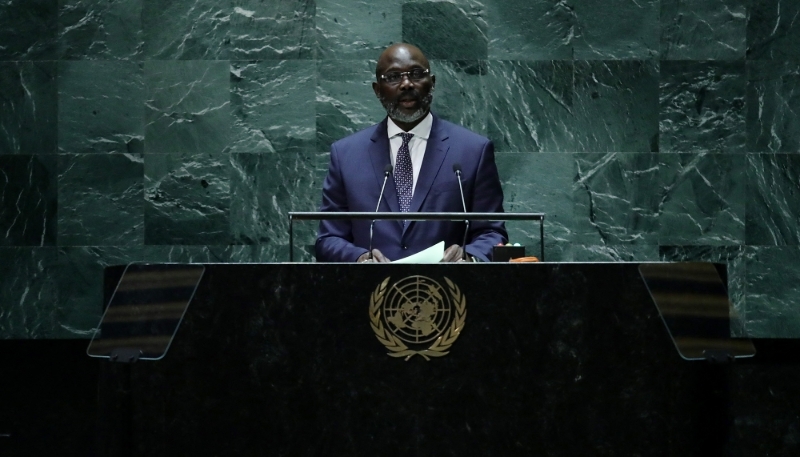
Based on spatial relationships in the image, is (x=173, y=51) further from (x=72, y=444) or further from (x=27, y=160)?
(x=72, y=444)

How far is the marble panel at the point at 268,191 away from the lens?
527 centimetres


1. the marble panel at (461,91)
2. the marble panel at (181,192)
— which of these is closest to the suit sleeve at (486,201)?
the marble panel at (461,91)


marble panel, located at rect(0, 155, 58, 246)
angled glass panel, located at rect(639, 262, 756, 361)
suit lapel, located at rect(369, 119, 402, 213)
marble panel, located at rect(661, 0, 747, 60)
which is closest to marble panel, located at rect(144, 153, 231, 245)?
marble panel, located at rect(0, 155, 58, 246)

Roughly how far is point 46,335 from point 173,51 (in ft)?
5.91

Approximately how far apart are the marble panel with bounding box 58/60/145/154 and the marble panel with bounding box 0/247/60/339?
64 centimetres

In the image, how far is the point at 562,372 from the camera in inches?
93.3

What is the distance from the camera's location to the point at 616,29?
529cm

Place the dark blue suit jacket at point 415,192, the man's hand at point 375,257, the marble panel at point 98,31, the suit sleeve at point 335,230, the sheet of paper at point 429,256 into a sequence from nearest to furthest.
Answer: the sheet of paper at point 429,256 < the man's hand at point 375,257 < the suit sleeve at point 335,230 < the dark blue suit jacket at point 415,192 < the marble panel at point 98,31

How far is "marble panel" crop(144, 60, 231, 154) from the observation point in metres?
5.26

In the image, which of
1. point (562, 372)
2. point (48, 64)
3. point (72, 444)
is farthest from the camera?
point (48, 64)

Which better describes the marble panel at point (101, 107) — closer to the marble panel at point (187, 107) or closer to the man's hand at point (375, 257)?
the marble panel at point (187, 107)

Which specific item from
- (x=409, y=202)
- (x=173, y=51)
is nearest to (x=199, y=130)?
(x=173, y=51)

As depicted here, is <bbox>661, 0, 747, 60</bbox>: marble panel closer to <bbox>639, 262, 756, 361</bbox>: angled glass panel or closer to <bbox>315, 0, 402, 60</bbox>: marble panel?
<bbox>315, 0, 402, 60</bbox>: marble panel

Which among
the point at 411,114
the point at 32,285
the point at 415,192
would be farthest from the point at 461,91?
the point at 32,285
